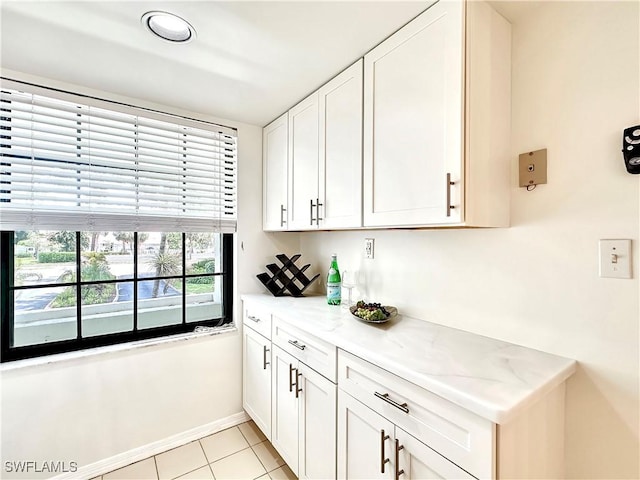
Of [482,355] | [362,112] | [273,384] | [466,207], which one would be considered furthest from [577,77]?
[273,384]

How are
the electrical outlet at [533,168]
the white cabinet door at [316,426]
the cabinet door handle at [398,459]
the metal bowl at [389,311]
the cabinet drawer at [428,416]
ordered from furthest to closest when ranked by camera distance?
the metal bowl at [389,311]
the white cabinet door at [316,426]
the electrical outlet at [533,168]
the cabinet door handle at [398,459]
the cabinet drawer at [428,416]

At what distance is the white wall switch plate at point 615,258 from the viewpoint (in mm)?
958

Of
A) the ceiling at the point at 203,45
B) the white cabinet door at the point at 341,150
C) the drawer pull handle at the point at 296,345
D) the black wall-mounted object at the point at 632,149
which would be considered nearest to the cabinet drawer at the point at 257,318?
the drawer pull handle at the point at 296,345

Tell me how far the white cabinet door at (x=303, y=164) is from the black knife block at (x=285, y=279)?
1.24 feet

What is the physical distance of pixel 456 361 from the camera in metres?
1.06

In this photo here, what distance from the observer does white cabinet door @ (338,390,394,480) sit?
109cm

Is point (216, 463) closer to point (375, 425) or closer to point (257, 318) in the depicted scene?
point (257, 318)

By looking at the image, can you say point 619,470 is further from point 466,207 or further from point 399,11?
point 399,11

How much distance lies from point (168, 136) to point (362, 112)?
4.40 feet

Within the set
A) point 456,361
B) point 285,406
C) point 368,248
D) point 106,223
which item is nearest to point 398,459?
point 456,361

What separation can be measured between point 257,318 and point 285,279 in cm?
37

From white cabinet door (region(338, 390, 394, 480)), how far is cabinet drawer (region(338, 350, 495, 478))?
0.16ft

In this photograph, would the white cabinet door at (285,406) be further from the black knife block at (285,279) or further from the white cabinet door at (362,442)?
the black knife block at (285,279)

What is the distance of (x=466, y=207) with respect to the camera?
1069 millimetres
